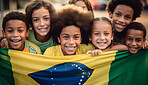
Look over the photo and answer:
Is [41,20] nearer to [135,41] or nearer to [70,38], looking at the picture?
[70,38]

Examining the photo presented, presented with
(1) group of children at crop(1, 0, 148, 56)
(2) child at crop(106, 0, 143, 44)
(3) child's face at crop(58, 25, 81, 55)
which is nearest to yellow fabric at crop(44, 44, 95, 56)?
(1) group of children at crop(1, 0, 148, 56)

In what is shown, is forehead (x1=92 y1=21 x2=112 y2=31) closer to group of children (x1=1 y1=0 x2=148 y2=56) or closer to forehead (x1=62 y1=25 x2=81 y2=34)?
group of children (x1=1 y1=0 x2=148 y2=56)

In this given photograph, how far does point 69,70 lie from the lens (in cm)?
225

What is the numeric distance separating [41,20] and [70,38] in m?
0.72

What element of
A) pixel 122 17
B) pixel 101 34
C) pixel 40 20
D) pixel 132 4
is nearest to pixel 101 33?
pixel 101 34

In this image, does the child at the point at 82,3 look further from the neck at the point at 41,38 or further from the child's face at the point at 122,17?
the neck at the point at 41,38

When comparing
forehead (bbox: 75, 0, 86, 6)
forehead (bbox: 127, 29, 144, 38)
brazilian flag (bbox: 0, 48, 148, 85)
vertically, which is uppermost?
forehead (bbox: 75, 0, 86, 6)

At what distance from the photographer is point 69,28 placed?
2404 millimetres

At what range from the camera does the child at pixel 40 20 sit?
2.77 m

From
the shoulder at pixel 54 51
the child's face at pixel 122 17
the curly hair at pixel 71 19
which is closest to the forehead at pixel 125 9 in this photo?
the child's face at pixel 122 17

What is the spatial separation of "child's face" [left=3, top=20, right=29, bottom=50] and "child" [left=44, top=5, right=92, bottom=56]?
1.53 ft

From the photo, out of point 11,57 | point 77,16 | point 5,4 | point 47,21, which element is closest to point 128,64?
point 77,16

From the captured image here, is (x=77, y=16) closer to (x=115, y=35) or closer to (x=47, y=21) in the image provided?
(x=47, y=21)

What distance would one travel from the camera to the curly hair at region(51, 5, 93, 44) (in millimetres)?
2451
